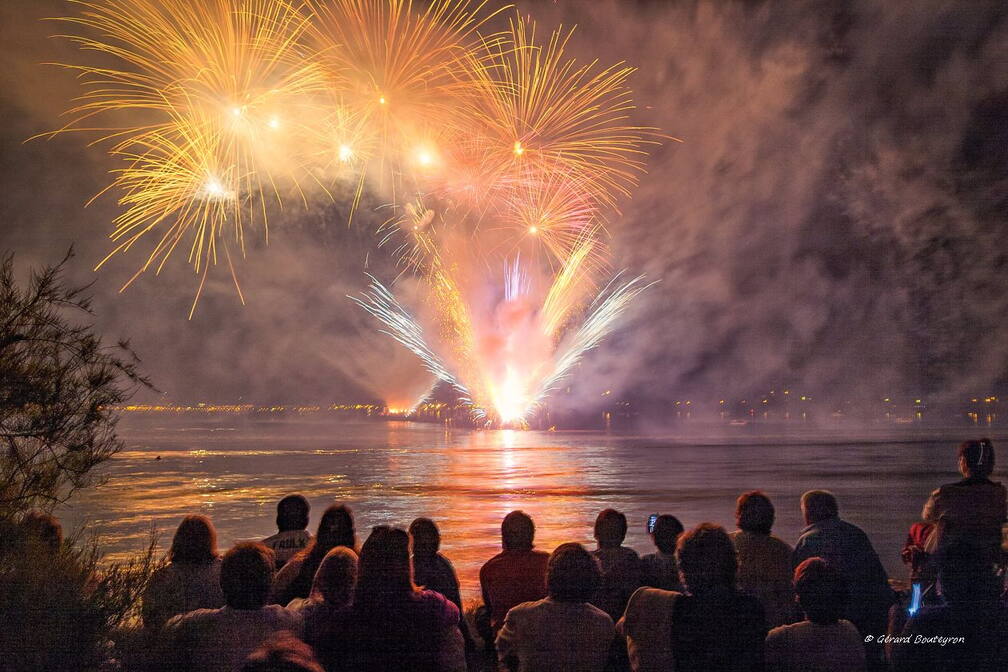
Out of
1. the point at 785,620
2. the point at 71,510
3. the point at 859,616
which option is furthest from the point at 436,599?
the point at 71,510

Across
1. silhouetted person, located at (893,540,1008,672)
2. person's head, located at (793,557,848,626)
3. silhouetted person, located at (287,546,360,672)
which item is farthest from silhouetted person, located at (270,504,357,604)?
silhouetted person, located at (893,540,1008,672)

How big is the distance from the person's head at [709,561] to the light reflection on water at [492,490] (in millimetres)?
6329

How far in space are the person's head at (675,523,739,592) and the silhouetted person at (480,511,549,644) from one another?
153 centimetres

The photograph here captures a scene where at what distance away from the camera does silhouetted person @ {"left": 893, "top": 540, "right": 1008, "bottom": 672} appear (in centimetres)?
381

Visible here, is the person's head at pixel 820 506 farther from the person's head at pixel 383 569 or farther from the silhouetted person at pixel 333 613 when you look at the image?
the silhouetted person at pixel 333 613

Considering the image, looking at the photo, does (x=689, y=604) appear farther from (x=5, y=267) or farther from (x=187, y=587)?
(x=5, y=267)

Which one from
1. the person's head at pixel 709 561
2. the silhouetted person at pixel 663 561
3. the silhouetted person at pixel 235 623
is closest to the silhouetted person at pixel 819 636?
the person's head at pixel 709 561

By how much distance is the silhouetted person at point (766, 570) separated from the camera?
14.7 feet

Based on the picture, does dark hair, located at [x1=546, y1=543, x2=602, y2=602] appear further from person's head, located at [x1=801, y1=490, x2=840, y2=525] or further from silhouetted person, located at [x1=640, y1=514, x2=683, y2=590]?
person's head, located at [x1=801, y1=490, x2=840, y2=525]

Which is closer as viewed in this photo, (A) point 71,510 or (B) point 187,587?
(B) point 187,587

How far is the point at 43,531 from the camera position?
5.28 meters

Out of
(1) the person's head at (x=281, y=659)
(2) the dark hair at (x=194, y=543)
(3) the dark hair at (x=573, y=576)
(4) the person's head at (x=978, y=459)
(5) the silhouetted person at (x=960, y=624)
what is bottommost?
(5) the silhouetted person at (x=960, y=624)

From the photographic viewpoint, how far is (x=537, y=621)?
339 centimetres

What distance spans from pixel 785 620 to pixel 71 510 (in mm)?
18932
